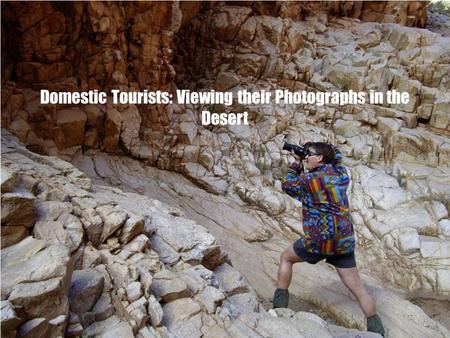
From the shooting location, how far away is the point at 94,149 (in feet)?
23.8

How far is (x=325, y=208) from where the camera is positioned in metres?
3.54

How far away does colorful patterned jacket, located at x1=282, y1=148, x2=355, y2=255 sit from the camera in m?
3.51

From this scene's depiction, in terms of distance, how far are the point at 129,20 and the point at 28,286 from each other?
6.45m

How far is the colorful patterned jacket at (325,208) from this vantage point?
351 cm

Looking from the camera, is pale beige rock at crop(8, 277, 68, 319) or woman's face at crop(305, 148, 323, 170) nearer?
pale beige rock at crop(8, 277, 68, 319)

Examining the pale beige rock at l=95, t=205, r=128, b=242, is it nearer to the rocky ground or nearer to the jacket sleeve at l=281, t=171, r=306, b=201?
the rocky ground

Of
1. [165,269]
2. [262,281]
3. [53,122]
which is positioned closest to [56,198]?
[165,269]

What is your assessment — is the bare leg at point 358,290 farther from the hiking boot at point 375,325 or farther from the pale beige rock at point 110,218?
the pale beige rock at point 110,218

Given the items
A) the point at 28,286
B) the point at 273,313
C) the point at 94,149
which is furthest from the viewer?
the point at 94,149

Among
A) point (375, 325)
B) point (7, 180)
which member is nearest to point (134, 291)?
point (7, 180)

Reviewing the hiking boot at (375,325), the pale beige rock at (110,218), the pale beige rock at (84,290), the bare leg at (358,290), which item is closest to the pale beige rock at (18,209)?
the pale beige rock at (84,290)

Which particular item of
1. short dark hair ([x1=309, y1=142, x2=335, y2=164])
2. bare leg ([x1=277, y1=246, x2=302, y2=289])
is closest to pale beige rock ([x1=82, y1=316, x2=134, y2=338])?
bare leg ([x1=277, y1=246, x2=302, y2=289])

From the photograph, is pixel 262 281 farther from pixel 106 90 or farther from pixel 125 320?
pixel 106 90

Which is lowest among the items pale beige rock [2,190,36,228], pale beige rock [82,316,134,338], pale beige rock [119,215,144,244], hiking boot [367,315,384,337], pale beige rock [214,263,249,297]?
hiking boot [367,315,384,337]
